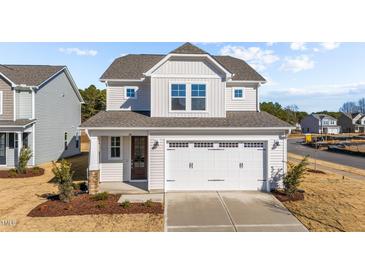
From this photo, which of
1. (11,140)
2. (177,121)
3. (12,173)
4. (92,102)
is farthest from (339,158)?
(92,102)

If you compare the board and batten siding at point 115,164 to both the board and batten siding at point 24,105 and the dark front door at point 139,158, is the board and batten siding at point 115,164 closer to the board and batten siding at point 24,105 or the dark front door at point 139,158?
the dark front door at point 139,158

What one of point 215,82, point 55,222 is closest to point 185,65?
point 215,82

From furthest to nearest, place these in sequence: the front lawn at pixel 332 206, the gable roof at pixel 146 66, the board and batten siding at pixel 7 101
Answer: the board and batten siding at pixel 7 101
the gable roof at pixel 146 66
the front lawn at pixel 332 206

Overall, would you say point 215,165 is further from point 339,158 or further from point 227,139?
point 339,158

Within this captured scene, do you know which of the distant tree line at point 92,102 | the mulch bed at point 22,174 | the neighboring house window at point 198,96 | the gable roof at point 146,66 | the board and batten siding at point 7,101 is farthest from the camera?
the distant tree line at point 92,102

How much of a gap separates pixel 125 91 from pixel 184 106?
3968 mm

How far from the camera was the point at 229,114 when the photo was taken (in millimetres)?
12703

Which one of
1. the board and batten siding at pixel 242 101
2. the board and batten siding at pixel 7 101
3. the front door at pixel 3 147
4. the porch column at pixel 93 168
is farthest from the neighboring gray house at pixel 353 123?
the front door at pixel 3 147

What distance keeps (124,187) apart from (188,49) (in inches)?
299

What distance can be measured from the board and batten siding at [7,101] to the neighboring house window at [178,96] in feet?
44.5

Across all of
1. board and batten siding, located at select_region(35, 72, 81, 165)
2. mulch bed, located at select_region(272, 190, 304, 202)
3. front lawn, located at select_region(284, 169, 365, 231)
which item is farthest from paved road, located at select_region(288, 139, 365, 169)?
board and batten siding, located at select_region(35, 72, 81, 165)

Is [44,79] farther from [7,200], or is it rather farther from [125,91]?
[7,200]

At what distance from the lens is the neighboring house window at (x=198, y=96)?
11672mm

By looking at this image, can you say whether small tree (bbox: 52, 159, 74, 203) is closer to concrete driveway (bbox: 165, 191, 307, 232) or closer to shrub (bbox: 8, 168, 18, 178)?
concrete driveway (bbox: 165, 191, 307, 232)
